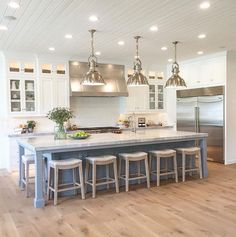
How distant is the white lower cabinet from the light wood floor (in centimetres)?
241

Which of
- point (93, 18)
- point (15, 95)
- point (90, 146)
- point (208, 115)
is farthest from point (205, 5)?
point (15, 95)

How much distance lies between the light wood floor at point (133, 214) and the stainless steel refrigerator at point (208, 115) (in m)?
2.05

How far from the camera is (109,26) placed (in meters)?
4.50

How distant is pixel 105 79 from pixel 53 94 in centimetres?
151

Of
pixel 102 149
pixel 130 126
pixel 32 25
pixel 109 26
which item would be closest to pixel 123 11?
pixel 109 26

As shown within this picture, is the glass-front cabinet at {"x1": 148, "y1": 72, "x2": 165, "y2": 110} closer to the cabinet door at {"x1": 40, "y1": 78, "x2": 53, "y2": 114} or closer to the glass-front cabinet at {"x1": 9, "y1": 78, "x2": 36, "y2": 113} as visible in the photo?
the cabinet door at {"x1": 40, "y1": 78, "x2": 53, "y2": 114}

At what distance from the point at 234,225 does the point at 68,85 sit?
5039 millimetres

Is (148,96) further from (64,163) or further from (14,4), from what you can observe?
(14,4)

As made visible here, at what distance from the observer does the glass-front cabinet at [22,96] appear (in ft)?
21.0

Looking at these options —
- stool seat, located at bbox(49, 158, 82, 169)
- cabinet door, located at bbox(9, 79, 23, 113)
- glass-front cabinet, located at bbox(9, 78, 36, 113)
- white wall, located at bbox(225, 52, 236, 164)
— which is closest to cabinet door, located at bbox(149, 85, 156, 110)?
white wall, located at bbox(225, 52, 236, 164)

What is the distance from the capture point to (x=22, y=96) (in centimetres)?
648

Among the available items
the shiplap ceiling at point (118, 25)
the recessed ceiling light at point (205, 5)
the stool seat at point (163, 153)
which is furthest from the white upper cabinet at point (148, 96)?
the recessed ceiling light at point (205, 5)

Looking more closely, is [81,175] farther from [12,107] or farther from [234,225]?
[12,107]

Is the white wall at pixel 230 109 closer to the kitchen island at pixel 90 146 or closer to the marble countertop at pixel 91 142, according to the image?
the kitchen island at pixel 90 146
